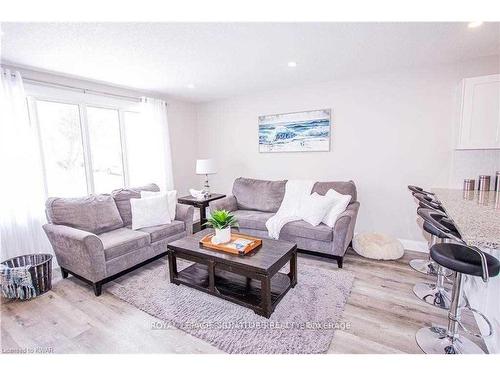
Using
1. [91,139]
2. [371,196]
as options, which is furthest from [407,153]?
[91,139]

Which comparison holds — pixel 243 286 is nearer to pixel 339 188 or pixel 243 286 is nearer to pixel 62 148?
pixel 339 188

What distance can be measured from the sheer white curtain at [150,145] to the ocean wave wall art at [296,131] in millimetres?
1684

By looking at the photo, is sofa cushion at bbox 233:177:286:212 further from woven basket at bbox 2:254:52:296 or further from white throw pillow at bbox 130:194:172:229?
woven basket at bbox 2:254:52:296

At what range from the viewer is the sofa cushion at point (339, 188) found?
3.50 metres

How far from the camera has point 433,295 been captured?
2.37 metres

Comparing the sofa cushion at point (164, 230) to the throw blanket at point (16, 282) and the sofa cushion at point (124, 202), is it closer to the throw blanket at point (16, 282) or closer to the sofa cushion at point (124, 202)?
the sofa cushion at point (124, 202)

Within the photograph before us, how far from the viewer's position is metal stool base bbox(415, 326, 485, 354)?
1.73m

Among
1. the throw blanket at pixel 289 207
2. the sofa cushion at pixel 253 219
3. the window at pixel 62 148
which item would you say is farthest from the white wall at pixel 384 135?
the window at pixel 62 148

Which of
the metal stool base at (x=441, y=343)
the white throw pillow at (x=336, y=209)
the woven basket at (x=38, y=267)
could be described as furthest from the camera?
the white throw pillow at (x=336, y=209)

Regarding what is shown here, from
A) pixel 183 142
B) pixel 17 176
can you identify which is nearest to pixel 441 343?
pixel 17 176

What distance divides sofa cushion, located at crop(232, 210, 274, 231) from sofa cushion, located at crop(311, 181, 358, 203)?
30.3 inches

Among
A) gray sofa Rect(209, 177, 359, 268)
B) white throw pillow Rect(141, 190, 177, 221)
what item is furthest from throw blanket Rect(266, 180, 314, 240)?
white throw pillow Rect(141, 190, 177, 221)
